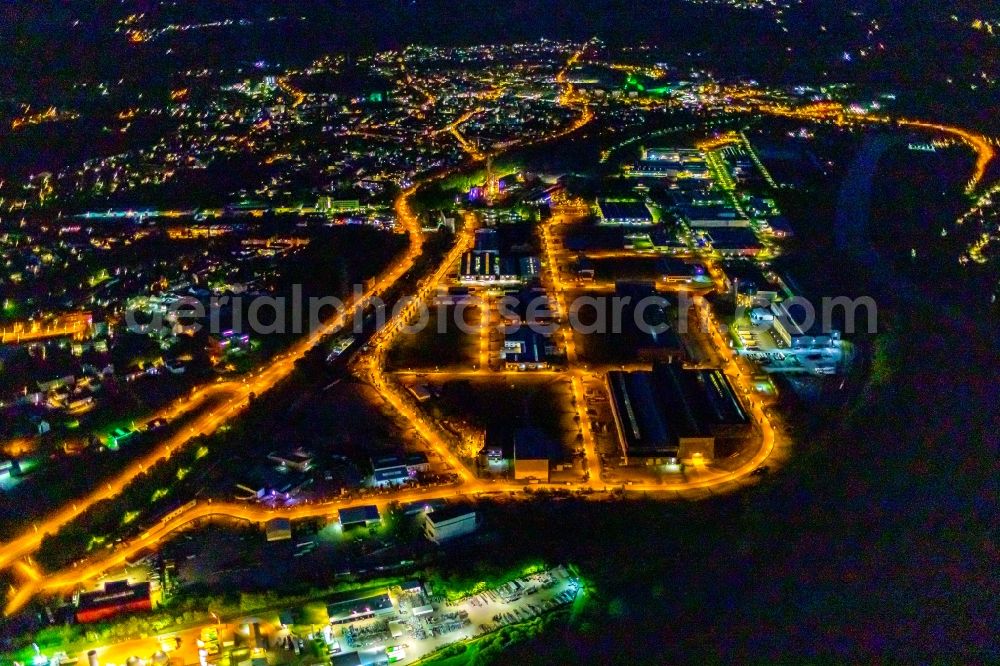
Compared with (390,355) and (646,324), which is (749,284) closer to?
(646,324)

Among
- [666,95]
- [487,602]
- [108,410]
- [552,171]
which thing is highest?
[666,95]

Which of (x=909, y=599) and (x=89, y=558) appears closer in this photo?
(x=909, y=599)

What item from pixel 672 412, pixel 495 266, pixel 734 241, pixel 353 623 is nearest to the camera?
pixel 353 623

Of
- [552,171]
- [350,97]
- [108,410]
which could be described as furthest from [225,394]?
[350,97]

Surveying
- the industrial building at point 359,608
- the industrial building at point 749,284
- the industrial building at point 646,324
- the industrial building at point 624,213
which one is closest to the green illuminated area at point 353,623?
the industrial building at point 359,608

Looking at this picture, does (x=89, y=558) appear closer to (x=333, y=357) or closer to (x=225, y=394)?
(x=225, y=394)

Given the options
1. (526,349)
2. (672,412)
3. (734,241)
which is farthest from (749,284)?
(672,412)
